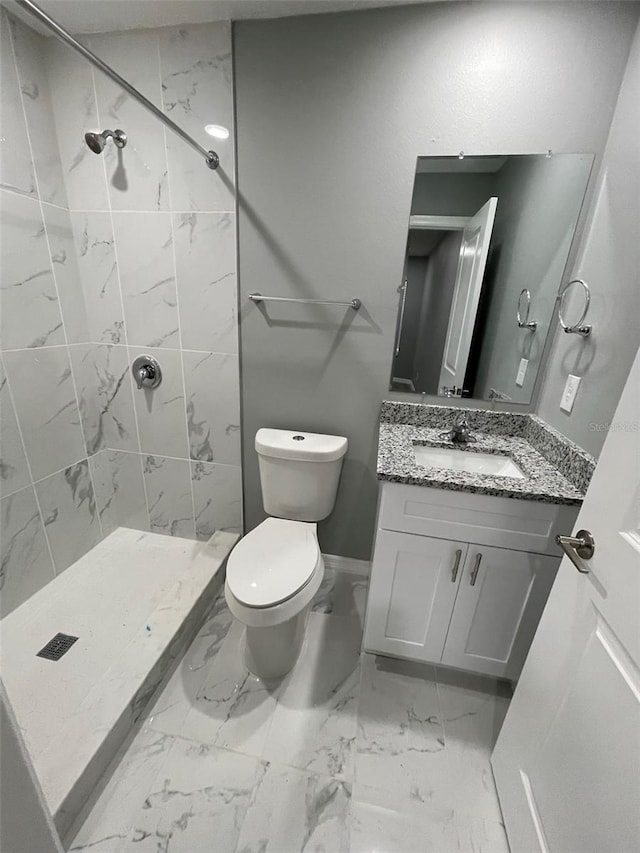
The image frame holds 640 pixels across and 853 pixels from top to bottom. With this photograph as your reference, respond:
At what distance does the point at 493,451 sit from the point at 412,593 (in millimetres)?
608

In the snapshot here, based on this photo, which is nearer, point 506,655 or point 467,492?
point 467,492

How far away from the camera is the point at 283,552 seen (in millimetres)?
1278

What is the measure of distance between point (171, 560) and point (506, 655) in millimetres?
1522

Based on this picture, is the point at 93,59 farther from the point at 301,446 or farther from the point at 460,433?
the point at 460,433

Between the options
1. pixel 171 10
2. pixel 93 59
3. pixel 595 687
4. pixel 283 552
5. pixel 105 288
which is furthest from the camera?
pixel 105 288

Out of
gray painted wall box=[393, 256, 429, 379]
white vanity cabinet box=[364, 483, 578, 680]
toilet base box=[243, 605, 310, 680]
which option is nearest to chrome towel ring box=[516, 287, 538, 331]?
gray painted wall box=[393, 256, 429, 379]

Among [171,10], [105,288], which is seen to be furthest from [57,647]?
[171,10]

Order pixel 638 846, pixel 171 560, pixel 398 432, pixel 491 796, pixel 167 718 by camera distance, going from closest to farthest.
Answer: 1. pixel 638 846
2. pixel 491 796
3. pixel 167 718
4. pixel 398 432
5. pixel 171 560

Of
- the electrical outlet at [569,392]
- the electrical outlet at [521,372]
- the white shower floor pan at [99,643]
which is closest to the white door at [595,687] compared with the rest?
the electrical outlet at [569,392]

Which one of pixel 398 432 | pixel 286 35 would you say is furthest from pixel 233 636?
pixel 286 35

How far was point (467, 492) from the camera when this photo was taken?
1037 mm

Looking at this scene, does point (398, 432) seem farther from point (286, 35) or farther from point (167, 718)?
point (286, 35)

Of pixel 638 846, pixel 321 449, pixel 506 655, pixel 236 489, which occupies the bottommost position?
pixel 506 655

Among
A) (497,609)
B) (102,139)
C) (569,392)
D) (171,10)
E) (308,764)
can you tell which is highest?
(171,10)
